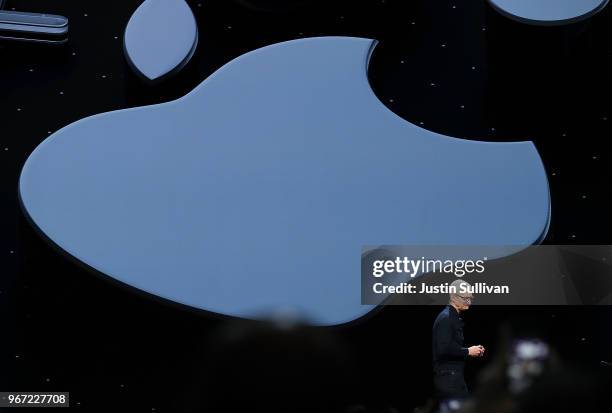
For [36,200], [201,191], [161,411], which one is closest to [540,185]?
[201,191]

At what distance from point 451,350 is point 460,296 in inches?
11.3

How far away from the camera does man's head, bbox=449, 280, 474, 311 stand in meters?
4.81

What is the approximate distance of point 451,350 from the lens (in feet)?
15.4

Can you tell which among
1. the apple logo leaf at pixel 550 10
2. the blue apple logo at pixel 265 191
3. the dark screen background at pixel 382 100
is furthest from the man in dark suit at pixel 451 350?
the apple logo leaf at pixel 550 10

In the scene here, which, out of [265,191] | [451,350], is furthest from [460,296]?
[265,191]

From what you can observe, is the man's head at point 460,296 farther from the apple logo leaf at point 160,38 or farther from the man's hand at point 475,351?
the apple logo leaf at point 160,38

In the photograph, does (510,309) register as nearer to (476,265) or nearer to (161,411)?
(476,265)

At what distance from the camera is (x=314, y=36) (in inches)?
214

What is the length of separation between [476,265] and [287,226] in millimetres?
1016

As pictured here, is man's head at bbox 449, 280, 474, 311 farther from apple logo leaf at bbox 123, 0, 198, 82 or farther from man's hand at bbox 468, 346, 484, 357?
apple logo leaf at bbox 123, 0, 198, 82

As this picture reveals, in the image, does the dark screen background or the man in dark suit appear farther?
the dark screen background

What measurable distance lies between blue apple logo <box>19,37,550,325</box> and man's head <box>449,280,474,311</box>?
0.98 ft

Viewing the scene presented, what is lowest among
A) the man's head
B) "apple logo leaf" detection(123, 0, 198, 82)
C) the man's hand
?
the man's hand

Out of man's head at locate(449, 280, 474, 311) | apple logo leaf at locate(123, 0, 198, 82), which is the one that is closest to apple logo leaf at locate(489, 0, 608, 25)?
man's head at locate(449, 280, 474, 311)
